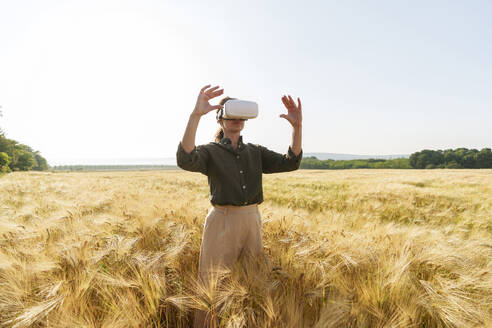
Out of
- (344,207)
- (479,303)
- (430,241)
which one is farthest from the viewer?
(344,207)

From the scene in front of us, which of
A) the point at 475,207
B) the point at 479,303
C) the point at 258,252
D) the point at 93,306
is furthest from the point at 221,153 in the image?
the point at 475,207

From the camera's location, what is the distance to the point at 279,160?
7.00 ft

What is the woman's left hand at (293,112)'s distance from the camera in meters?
2.06

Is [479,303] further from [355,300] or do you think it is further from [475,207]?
Result: [475,207]

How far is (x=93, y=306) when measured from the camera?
4.75 feet

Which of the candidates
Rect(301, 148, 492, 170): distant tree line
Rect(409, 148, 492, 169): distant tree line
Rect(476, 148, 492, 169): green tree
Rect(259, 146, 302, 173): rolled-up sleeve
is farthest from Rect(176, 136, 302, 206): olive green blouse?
Rect(476, 148, 492, 169): green tree

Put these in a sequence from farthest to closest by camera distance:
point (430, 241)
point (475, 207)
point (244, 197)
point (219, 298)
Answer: point (475, 207) < point (430, 241) < point (244, 197) < point (219, 298)

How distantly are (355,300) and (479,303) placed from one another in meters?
0.80

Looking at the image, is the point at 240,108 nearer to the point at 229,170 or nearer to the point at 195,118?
the point at 195,118

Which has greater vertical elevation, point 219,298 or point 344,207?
point 219,298

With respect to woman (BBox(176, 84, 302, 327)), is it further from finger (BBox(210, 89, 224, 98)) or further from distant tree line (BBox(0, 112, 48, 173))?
distant tree line (BBox(0, 112, 48, 173))

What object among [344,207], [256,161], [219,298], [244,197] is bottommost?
[344,207]

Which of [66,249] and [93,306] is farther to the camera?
[66,249]

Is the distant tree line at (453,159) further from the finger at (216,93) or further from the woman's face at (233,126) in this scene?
the finger at (216,93)
